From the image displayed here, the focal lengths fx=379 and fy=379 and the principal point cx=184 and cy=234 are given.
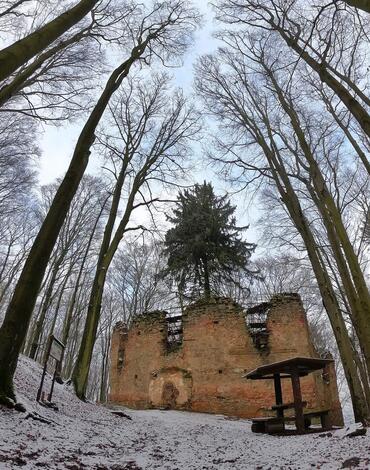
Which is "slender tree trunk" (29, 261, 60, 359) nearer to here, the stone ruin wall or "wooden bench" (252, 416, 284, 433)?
the stone ruin wall

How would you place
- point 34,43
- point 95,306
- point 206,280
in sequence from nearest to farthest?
point 34,43
point 95,306
point 206,280

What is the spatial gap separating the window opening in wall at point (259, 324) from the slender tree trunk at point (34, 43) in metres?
13.0

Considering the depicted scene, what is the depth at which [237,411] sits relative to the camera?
46.5 ft

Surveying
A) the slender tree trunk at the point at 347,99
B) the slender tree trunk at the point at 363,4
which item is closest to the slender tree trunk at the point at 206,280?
the slender tree trunk at the point at 347,99

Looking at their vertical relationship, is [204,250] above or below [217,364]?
above

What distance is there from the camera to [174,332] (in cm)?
1700

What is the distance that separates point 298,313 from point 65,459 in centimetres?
1333

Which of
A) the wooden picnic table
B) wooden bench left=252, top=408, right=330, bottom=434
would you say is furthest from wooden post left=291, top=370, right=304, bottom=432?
wooden bench left=252, top=408, right=330, bottom=434

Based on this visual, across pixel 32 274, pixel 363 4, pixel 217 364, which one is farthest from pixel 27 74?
pixel 217 364

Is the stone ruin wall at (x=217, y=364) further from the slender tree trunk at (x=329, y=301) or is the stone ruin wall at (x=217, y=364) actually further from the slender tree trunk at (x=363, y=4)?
the slender tree trunk at (x=363, y=4)

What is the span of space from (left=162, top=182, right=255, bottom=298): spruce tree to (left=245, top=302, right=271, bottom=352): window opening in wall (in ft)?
8.86

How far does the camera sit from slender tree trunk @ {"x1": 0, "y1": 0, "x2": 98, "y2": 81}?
14.7 ft

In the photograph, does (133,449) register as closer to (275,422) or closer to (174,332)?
(275,422)

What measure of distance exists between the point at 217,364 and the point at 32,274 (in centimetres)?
1088
